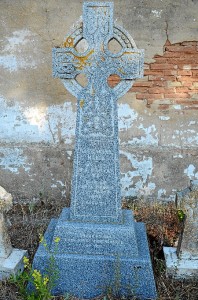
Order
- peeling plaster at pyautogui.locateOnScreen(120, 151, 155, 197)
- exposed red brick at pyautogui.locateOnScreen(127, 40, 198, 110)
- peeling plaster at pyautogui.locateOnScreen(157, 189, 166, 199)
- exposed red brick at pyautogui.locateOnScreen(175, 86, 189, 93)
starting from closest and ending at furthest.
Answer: exposed red brick at pyautogui.locateOnScreen(127, 40, 198, 110), exposed red brick at pyautogui.locateOnScreen(175, 86, 189, 93), peeling plaster at pyautogui.locateOnScreen(120, 151, 155, 197), peeling plaster at pyautogui.locateOnScreen(157, 189, 166, 199)

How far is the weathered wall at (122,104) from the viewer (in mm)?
4094

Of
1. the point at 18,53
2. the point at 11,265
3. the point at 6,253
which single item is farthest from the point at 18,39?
the point at 11,265

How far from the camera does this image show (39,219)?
4199 millimetres

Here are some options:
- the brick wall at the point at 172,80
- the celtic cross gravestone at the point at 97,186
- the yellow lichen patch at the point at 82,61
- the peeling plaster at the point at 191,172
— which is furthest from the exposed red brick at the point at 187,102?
the yellow lichen patch at the point at 82,61

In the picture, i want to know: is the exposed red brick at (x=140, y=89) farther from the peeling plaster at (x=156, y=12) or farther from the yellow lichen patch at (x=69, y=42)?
the yellow lichen patch at (x=69, y=42)

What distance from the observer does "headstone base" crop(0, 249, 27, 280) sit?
299 cm

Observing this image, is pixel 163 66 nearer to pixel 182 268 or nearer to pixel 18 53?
pixel 18 53

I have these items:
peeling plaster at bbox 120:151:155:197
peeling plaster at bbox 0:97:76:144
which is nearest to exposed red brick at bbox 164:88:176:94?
peeling plaster at bbox 120:151:155:197

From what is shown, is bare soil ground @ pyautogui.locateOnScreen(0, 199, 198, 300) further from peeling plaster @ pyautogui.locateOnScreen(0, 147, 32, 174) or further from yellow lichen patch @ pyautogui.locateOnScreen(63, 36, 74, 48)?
yellow lichen patch @ pyautogui.locateOnScreen(63, 36, 74, 48)

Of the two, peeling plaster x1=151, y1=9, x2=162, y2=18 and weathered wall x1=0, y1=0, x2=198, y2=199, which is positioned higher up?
peeling plaster x1=151, y1=9, x2=162, y2=18

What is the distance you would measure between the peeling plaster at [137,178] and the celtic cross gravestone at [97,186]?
1.67 m

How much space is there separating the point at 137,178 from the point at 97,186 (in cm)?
181

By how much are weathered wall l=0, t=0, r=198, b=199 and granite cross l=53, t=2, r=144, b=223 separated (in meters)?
1.57

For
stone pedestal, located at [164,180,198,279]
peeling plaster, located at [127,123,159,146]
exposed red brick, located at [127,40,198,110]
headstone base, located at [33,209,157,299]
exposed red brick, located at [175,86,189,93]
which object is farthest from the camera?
peeling plaster, located at [127,123,159,146]
